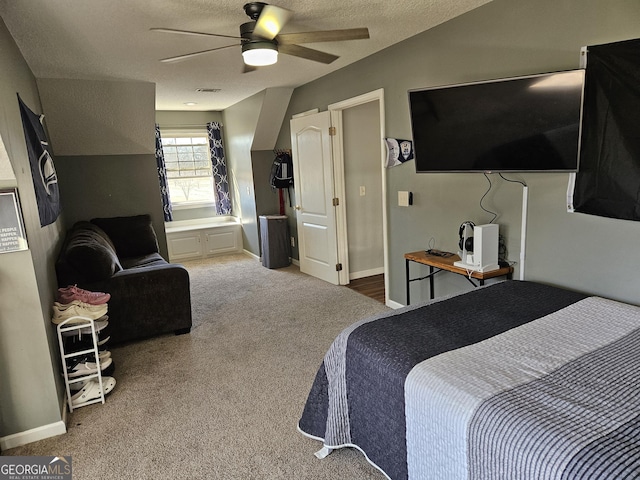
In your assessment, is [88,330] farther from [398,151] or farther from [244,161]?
[244,161]

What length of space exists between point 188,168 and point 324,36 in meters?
5.08

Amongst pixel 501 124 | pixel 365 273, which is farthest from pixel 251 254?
pixel 501 124

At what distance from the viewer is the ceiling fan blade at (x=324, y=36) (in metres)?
2.30

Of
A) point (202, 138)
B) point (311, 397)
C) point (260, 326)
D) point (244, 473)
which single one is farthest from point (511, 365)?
point (202, 138)

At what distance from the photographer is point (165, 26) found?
106 inches

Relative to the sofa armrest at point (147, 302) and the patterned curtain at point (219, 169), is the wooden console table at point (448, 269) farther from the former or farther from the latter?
the patterned curtain at point (219, 169)

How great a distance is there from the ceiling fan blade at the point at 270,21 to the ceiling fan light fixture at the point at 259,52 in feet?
0.16

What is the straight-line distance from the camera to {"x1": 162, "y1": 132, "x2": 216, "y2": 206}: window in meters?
6.72

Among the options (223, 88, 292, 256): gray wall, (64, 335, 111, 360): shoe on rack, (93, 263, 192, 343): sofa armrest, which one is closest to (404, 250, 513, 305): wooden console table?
(93, 263, 192, 343): sofa armrest

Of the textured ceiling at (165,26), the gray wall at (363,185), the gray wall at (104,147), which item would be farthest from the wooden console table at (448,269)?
→ the gray wall at (104,147)

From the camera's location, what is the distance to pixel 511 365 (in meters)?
1.51

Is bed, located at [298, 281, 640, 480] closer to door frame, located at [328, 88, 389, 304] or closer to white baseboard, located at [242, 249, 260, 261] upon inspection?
door frame, located at [328, 88, 389, 304]

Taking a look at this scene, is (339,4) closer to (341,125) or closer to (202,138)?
(341,125)

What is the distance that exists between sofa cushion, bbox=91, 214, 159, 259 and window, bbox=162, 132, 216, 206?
6.30 ft
